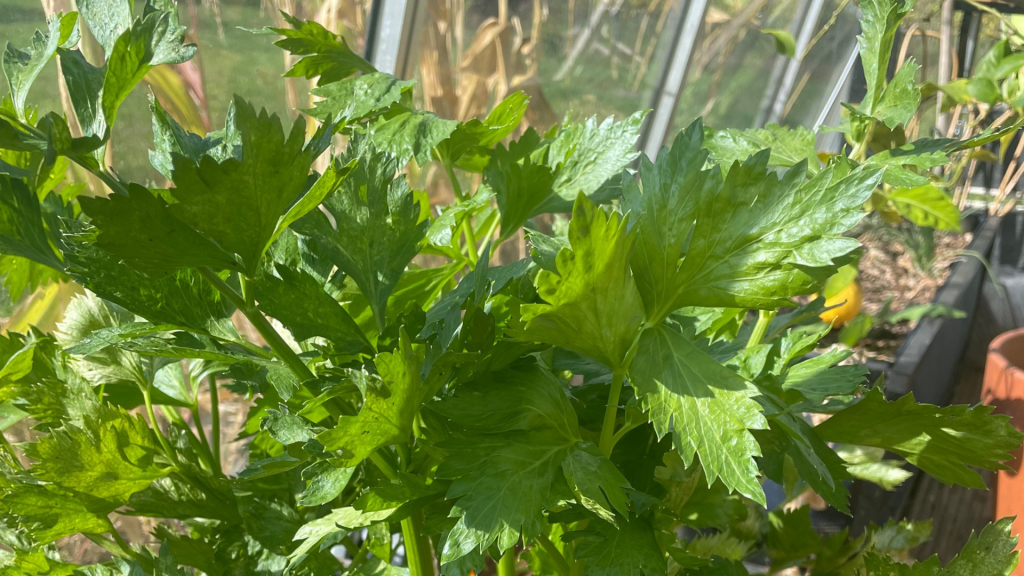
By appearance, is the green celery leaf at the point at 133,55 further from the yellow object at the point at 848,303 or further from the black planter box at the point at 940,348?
the yellow object at the point at 848,303

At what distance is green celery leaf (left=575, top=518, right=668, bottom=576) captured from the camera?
1.01ft

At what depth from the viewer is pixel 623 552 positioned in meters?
0.31

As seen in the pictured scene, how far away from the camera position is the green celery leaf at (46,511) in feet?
1.17

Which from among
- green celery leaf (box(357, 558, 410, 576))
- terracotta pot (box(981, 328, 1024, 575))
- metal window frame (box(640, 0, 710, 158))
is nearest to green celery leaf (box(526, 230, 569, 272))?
green celery leaf (box(357, 558, 410, 576))

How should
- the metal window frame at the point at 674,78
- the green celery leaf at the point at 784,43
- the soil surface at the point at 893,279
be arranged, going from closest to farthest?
the green celery leaf at the point at 784,43, the soil surface at the point at 893,279, the metal window frame at the point at 674,78

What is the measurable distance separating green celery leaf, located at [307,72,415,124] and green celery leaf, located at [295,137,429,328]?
7 cm

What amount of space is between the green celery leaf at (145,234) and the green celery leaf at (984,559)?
387mm

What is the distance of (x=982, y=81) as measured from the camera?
39.3 inches

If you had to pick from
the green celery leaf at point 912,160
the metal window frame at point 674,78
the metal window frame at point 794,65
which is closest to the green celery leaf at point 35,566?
the green celery leaf at point 912,160

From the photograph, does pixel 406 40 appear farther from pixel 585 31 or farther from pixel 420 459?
pixel 420 459

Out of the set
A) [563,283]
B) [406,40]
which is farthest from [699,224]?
[406,40]

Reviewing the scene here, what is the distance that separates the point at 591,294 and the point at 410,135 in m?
0.19

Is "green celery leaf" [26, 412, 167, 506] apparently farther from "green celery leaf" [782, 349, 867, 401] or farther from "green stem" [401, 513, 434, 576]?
"green celery leaf" [782, 349, 867, 401]

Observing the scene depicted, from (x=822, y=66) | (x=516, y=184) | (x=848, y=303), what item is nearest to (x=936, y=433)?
(x=516, y=184)
